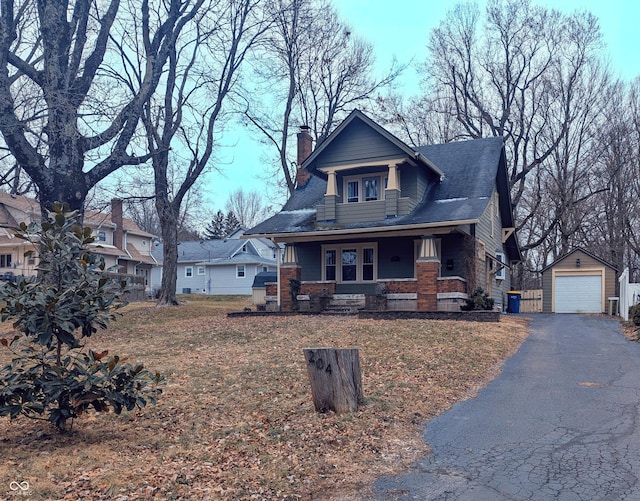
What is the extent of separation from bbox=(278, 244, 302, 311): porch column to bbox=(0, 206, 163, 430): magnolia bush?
46.1ft

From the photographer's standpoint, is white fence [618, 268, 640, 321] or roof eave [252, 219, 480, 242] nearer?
roof eave [252, 219, 480, 242]

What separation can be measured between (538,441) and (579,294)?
21.3m

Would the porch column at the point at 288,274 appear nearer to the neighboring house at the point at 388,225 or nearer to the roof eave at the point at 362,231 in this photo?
the neighboring house at the point at 388,225

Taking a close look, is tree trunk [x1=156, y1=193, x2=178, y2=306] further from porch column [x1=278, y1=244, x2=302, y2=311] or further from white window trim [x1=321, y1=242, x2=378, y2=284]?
white window trim [x1=321, y1=242, x2=378, y2=284]

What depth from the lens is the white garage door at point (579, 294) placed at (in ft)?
81.5

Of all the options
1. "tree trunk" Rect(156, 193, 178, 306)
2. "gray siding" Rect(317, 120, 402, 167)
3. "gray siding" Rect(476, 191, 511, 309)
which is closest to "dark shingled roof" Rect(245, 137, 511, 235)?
"gray siding" Rect(476, 191, 511, 309)

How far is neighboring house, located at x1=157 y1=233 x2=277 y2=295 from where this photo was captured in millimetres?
43594

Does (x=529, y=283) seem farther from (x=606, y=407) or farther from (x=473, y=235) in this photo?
(x=606, y=407)

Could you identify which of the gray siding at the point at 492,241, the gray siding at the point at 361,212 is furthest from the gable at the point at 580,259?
the gray siding at the point at 361,212

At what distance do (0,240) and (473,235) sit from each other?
29.9m

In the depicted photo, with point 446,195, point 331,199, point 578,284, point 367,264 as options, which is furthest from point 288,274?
point 578,284

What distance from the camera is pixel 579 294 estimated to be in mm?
25219

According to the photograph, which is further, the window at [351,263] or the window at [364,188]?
the window at [351,263]

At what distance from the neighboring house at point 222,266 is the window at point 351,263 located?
2219 cm
